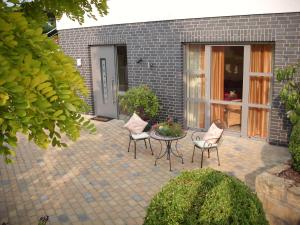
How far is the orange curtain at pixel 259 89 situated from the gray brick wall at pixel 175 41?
0.31 metres

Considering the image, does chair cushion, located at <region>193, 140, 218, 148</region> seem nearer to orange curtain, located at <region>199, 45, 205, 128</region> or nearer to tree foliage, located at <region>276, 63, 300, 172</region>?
tree foliage, located at <region>276, 63, 300, 172</region>

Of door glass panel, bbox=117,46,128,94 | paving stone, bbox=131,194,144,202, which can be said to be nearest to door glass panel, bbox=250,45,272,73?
door glass panel, bbox=117,46,128,94

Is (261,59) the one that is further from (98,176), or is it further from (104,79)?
(104,79)

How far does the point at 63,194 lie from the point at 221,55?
5.49 m

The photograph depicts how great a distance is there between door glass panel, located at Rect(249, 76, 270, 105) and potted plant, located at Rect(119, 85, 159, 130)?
9.05 feet

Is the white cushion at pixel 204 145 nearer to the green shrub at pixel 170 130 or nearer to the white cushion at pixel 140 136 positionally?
the green shrub at pixel 170 130

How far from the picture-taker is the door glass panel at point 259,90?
856 centimetres

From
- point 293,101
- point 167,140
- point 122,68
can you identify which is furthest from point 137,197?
point 122,68

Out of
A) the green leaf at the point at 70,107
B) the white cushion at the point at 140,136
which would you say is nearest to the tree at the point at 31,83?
the green leaf at the point at 70,107

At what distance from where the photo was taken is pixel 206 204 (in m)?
3.17

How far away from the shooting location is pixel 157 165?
7.68m

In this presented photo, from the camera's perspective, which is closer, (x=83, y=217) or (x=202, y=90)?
(x=83, y=217)

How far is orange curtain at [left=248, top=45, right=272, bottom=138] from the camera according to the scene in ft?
27.6

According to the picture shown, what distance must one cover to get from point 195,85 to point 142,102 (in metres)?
1.63
